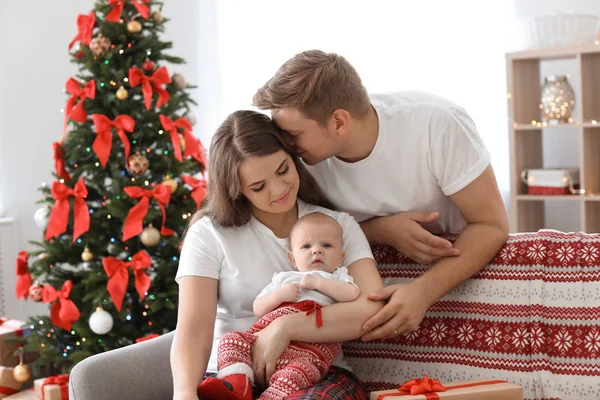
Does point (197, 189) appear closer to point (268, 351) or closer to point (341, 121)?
point (341, 121)

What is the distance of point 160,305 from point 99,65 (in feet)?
3.33

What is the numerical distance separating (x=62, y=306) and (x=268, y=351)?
63.9 inches

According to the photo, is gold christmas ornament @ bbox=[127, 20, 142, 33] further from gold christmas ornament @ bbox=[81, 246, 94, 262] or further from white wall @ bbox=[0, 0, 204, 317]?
white wall @ bbox=[0, 0, 204, 317]

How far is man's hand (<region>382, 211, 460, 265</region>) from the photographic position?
2.13m

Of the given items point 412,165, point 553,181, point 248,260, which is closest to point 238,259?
point 248,260

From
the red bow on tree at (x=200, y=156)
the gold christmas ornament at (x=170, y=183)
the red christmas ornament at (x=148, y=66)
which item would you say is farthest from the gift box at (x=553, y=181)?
the red christmas ornament at (x=148, y=66)

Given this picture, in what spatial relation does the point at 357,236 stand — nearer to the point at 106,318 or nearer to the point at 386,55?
the point at 106,318

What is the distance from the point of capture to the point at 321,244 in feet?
6.70

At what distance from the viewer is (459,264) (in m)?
2.09

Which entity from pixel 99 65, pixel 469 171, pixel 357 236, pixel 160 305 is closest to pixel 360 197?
pixel 357 236

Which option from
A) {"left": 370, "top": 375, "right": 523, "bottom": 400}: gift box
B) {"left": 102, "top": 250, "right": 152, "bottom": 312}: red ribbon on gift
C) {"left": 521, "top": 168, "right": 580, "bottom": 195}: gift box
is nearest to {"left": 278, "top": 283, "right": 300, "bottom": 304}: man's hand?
{"left": 370, "top": 375, "right": 523, "bottom": 400}: gift box

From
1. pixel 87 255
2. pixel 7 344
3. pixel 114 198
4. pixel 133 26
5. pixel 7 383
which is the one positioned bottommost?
pixel 7 383

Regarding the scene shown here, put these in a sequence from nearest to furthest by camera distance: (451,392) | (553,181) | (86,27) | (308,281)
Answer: (451,392) → (308,281) → (86,27) → (553,181)

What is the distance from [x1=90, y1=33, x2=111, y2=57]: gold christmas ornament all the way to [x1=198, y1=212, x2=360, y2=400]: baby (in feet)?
5.08
